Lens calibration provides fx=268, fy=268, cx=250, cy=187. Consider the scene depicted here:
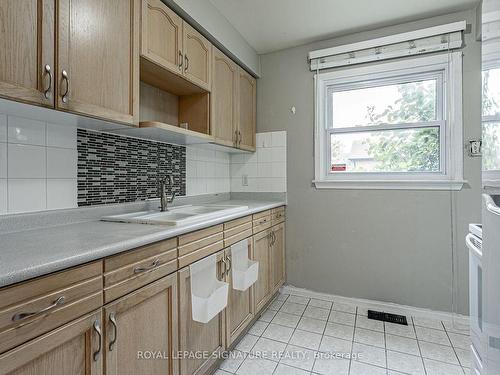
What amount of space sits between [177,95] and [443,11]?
6.99 feet

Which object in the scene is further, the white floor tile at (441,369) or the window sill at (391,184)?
the window sill at (391,184)

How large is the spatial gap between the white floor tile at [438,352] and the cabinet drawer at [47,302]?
1.96 metres

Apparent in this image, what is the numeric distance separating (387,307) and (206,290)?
1.69m

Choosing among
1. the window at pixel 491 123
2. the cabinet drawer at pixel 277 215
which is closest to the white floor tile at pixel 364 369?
the cabinet drawer at pixel 277 215

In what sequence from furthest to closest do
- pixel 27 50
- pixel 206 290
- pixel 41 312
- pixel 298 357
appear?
1. pixel 298 357
2. pixel 206 290
3. pixel 27 50
4. pixel 41 312

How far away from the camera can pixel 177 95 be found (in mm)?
2059

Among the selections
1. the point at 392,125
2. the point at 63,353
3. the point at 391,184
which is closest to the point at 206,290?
the point at 63,353

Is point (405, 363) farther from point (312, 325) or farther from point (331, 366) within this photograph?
point (312, 325)

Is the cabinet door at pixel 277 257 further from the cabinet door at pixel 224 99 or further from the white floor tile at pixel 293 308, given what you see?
the cabinet door at pixel 224 99

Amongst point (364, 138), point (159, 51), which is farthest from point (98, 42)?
point (364, 138)

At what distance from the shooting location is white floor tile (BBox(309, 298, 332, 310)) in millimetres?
2357

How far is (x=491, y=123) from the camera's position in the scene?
2.65ft

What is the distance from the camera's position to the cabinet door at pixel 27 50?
0.88 metres

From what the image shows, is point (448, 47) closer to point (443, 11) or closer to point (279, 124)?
point (443, 11)
